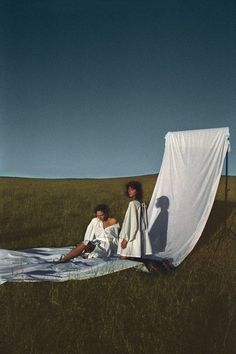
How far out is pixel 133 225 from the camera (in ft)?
19.2

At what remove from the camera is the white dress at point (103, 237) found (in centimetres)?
629

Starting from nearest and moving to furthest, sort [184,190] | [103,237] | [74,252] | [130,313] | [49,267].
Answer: [130,313] → [49,267] → [74,252] → [103,237] → [184,190]

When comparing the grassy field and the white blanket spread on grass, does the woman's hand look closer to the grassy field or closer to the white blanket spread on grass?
the white blanket spread on grass

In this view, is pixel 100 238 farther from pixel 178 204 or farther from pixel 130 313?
pixel 130 313

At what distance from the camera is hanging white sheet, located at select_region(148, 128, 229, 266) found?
259 inches

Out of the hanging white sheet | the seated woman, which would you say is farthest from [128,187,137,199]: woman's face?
the hanging white sheet

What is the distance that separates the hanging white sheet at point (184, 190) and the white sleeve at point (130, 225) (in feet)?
2.34

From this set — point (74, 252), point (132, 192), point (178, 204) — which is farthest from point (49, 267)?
point (178, 204)

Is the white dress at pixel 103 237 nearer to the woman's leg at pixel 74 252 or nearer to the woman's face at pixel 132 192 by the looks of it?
A: the woman's leg at pixel 74 252

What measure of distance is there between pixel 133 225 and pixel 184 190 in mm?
1372

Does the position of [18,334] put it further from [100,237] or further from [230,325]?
[100,237]

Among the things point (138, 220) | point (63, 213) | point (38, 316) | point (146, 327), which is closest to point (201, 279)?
point (138, 220)

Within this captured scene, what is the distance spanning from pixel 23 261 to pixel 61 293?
1.43 m

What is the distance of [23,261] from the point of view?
6.02 meters
